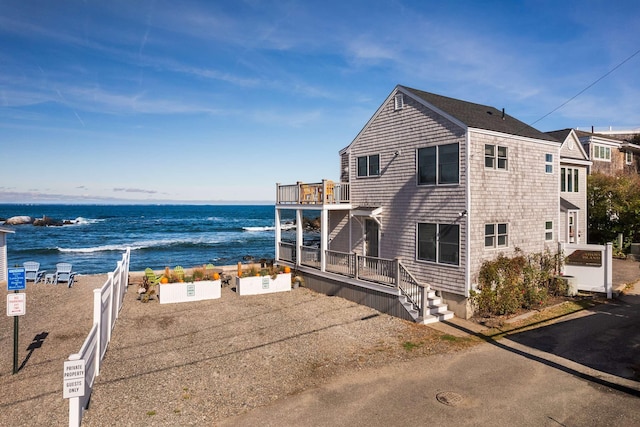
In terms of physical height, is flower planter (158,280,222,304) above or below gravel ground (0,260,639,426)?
above

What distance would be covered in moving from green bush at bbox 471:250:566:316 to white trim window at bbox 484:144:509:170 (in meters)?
3.22

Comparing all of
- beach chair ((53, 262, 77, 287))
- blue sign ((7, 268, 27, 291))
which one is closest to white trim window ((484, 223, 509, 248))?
blue sign ((7, 268, 27, 291))

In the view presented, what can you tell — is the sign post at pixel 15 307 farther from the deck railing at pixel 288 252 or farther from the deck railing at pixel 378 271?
the deck railing at pixel 288 252

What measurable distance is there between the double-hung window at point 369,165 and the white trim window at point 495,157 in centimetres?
458

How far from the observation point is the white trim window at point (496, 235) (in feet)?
45.6

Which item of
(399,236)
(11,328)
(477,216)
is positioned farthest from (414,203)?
(11,328)

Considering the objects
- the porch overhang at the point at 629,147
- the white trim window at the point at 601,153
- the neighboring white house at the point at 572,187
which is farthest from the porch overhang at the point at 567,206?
the porch overhang at the point at 629,147

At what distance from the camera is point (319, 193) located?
18.1 metres

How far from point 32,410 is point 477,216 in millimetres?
12834

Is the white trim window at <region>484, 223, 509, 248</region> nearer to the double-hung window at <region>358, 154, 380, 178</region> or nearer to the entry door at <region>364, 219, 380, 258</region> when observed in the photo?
the entry door at <region>364, 219, 380, 258</region>

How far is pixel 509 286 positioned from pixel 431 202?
389cm

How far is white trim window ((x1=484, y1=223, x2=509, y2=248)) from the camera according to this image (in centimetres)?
1391

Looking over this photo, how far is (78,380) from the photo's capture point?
21.1 feet

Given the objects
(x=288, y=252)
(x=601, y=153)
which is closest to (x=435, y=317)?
(x=288, y=252)
